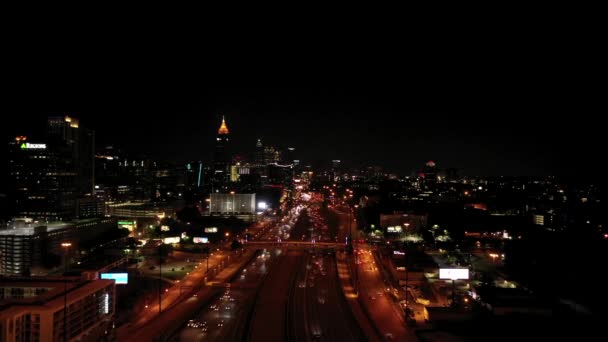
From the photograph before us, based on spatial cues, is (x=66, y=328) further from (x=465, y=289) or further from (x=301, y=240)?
(x=301, y=240)

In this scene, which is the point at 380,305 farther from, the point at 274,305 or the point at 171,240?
the point at 171,240

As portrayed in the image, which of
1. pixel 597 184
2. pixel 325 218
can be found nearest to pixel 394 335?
pixel 325 218

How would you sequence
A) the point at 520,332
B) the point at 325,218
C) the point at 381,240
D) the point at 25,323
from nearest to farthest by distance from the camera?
the point at 25,323
the point at 520,332
the point at 381,240
the point at 325,218

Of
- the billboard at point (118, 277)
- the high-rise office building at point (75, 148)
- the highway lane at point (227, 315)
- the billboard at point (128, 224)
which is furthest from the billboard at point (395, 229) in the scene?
the high-rise office building at point (75, 148)

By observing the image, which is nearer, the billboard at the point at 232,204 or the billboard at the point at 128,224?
the billboard at the point at 128,224

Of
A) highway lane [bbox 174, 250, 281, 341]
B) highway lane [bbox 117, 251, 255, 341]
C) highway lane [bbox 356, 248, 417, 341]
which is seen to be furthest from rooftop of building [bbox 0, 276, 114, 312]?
highway lane [bbox 356, 248, 417, 341]

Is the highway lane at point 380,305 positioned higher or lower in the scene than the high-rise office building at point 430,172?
lower

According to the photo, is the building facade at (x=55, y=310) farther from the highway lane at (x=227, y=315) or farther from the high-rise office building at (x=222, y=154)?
the high-rise office building at (x=222, y=154)

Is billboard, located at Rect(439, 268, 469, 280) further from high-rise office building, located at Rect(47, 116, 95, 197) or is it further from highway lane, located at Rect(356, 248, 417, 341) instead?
high-rise office building, located at Rect(47, 116, 95, 197)

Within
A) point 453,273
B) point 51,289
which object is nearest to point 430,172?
point 453,273
